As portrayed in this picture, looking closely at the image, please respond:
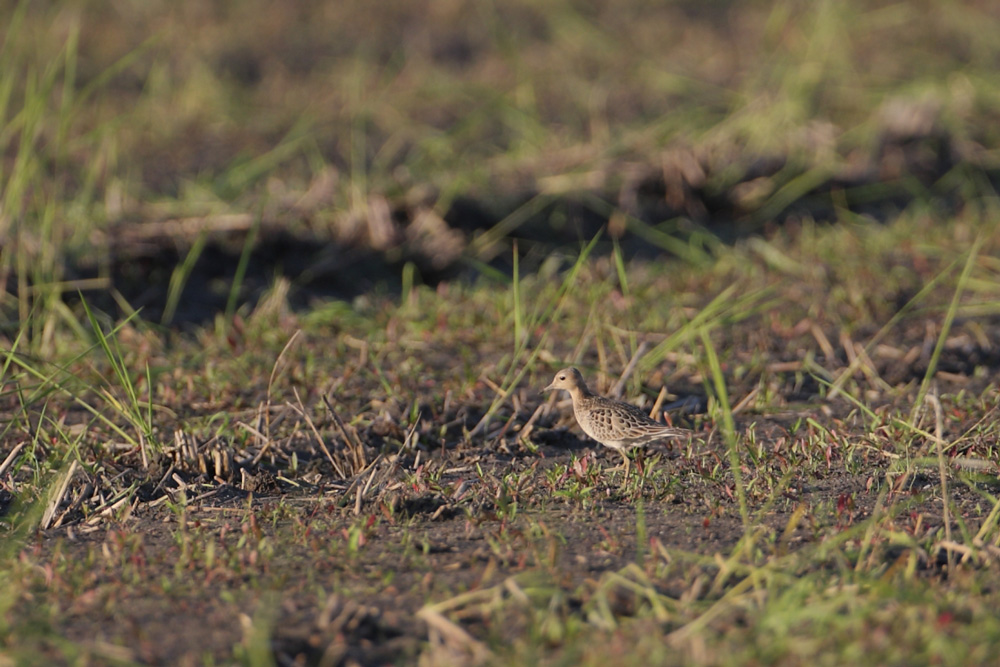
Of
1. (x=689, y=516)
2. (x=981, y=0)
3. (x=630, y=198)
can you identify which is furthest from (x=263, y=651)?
(x=981, y=0)

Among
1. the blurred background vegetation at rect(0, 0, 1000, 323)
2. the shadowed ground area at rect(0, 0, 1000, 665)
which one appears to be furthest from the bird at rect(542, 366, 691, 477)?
the blurred background vegetation at rect(0, 0, 1000, 323)

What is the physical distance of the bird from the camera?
4.24 metres

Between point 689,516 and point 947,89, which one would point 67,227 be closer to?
point 689,516

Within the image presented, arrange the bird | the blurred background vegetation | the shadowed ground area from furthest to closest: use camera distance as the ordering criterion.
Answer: the blurred background vegetation → the bird → the shadowed ground area

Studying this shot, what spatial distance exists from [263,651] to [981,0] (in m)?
10.9

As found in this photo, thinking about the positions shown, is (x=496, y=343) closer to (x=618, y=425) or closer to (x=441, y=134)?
(x=618, y=425)

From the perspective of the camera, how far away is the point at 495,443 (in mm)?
4656

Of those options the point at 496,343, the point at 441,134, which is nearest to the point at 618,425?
the point at 496,343

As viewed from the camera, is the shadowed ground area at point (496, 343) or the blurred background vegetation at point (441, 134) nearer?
the shadowed ground area at point (496, 343)

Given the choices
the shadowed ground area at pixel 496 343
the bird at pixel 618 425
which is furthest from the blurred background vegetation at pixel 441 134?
the bird at pixel 618 425

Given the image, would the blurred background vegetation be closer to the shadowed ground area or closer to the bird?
the shadowed ground area

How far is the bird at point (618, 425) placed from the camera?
424cm

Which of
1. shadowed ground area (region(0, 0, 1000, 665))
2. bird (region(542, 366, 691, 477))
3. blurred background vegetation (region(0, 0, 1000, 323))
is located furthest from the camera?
blurred background vegetation (region(0, 0, 1000, 323))

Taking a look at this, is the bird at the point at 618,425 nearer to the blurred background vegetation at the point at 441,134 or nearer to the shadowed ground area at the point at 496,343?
the shadowed ground area at the point at 496,343
